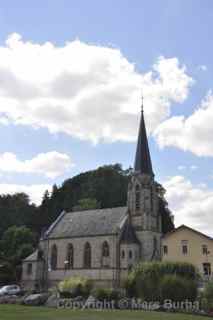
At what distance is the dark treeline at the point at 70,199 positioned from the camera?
90688mm

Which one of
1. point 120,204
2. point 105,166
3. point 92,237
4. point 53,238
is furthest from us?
point 105,166

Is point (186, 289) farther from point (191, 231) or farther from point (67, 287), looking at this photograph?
point (191, 231)

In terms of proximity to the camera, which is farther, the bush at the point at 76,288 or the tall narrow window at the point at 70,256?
the tall narrow window at the point at 70,256

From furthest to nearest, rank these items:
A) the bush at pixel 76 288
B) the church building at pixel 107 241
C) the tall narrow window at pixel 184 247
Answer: the church building at pixel 107 241 → the tall narrow window at pixel 184 247 → the bush at pixel 76 288

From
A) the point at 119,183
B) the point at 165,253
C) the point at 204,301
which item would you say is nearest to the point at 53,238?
the point at 165,253

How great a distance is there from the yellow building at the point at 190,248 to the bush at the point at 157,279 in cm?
1942

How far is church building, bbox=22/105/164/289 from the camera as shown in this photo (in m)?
56.9

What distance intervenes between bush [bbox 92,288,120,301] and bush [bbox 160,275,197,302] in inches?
185

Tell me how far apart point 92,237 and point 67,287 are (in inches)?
696

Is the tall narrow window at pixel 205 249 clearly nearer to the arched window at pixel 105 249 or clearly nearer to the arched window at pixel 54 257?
the arched window at pixel 105 249

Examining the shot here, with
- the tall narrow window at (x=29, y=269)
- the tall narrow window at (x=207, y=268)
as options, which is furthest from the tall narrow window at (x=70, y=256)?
the tall narrow window at (x=207, y=268)

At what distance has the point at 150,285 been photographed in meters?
33.2

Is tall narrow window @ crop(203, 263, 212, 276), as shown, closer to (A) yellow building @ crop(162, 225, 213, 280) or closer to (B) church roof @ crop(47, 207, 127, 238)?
(A) yellow building @ crop(162, 225, 213, 280)

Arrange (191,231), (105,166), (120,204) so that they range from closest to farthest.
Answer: (191,231) → (120,204) → (105,166)
